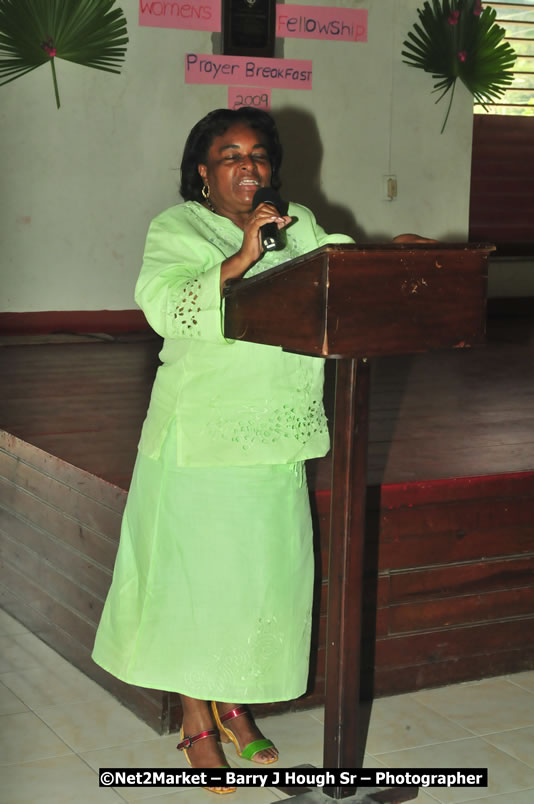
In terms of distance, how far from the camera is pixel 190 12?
491cm

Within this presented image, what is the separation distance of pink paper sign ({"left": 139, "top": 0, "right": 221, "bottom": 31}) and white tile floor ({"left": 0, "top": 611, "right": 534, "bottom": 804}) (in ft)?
10.5

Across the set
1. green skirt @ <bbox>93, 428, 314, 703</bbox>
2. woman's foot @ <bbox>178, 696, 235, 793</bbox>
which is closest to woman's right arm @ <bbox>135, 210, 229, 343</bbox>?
green skirt @ <bbox>93, 428, 314, 703</bbox>

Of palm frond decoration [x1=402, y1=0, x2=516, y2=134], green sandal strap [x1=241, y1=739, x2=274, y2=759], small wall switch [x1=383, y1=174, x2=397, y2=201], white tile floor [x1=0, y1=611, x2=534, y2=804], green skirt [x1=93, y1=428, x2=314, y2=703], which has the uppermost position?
palm frond decoration [x1=402, y1=0, x2=516, y2=134]

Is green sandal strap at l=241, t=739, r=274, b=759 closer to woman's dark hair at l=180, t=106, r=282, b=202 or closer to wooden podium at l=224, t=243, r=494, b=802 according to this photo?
wooden podium at l=224, t=243, r=494, b=802

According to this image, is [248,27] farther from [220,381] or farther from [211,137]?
[220,381]

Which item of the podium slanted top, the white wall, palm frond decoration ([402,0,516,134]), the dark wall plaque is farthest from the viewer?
palm frond decoration ([402,0,516,134])

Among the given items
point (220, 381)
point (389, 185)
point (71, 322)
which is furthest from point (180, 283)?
point (389, 185)

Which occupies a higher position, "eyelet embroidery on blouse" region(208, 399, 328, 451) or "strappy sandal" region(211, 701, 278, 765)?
"eyelet embroidery on blouse" region(208, 399, 328, 451)

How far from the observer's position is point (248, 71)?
5.07 metres

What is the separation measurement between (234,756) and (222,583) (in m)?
0.39

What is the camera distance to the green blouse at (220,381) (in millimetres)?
1822

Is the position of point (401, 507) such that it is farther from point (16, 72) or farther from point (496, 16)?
point (496, 16)

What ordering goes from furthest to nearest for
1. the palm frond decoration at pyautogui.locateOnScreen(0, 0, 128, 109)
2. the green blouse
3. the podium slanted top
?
the palm frond decoration at pyautogui.locateOnScreen(0, 0, 128, 109) → the green blouse → the podium slanted top

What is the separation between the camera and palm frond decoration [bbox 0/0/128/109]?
4.61 metres
